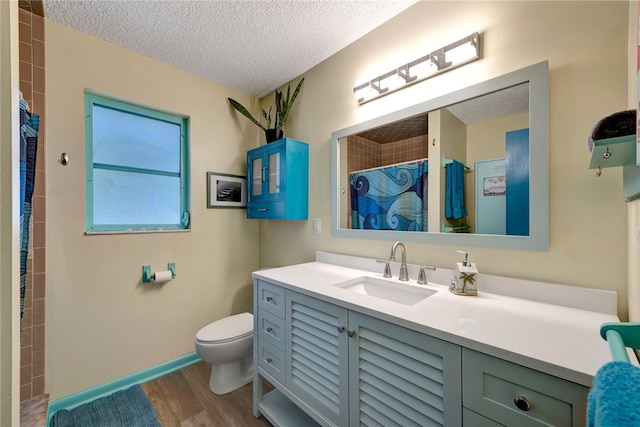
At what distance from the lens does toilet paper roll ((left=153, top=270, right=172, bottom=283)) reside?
1.91 m

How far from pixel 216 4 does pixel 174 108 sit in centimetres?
92

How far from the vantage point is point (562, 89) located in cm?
103

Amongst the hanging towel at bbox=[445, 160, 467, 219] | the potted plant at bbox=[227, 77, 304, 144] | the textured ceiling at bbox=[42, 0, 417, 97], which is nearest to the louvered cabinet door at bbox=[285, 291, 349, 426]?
the hanging towel at bbox=[445, 160, 467, 219]

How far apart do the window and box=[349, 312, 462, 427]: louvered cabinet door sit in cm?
182

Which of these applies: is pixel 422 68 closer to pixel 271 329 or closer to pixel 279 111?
pixel 279 111

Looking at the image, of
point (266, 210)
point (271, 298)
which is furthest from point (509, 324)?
point (266, 210)

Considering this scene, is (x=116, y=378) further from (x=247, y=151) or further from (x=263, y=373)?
(x=247, y=151)

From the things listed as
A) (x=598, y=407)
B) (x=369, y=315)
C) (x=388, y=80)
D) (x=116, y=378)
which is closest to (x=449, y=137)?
(x=388, y=80)

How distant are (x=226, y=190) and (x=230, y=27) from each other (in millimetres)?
1275

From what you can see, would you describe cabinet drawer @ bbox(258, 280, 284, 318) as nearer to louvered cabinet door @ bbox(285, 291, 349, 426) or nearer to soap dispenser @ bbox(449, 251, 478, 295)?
louvered cabinet door @ bbox(285, 291, 349, 426)

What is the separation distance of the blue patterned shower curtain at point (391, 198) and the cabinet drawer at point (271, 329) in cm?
81

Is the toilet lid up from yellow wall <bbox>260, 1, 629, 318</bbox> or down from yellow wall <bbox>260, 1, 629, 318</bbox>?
down

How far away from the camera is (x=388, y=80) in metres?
1.57

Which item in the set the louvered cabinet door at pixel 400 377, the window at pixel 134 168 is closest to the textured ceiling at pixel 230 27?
the window at pixel 134 168
